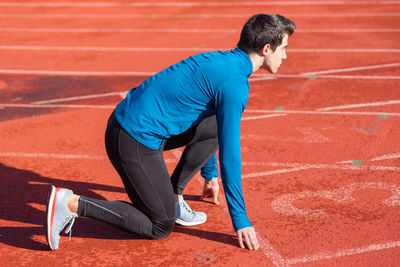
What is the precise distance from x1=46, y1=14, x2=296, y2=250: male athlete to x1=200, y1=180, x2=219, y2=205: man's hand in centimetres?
63

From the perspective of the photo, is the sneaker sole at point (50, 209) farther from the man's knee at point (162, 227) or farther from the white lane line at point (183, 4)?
the white lane line at point (183, 4)

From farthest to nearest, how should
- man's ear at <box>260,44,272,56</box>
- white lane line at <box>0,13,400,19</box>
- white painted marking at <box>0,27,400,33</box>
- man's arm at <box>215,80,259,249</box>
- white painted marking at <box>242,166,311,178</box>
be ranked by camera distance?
white lane line at <box>0,13,400,19</box> → white painted marking at <box>0,27,400,33</box> → white painted marking at <box>242,166,311,178</box> → man's ear at <box>260,44,272,56</box> → man's arm at <box>215,80,259,249</box>

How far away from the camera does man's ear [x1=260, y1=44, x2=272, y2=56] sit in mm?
3464

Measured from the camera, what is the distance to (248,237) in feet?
11.7

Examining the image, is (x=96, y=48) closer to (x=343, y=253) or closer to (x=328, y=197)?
(x=328, y=197)

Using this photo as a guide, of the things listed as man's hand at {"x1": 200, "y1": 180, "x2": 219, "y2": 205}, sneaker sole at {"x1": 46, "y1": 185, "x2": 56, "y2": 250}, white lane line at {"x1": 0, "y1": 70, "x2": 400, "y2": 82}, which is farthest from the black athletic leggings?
white lane line at {"x1": 0, "y1": 70, "x2": 400, "y2": 82}

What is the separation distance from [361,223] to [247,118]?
2668 mm

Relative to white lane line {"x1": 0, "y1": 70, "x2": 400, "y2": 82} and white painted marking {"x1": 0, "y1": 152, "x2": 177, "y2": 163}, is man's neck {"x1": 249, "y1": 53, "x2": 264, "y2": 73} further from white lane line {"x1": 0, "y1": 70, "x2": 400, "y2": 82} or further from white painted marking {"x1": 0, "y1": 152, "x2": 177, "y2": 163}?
white lane line {"x1": 0, "y1": 70, "x2": 400, "y2": 82}

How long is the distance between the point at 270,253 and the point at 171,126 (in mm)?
1111

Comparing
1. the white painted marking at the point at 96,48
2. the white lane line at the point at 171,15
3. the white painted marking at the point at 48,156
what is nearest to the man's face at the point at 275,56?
the white painted marking at the point at 48,156

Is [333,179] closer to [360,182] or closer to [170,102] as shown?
[360,182]

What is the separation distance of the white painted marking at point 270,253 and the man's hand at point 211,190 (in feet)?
2.07

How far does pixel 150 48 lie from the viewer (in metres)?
10.5

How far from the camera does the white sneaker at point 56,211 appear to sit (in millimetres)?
3561
